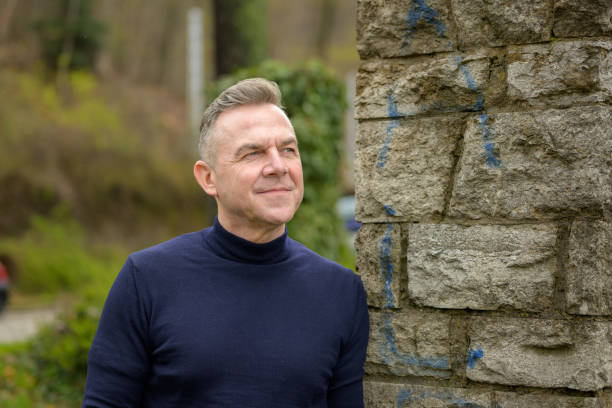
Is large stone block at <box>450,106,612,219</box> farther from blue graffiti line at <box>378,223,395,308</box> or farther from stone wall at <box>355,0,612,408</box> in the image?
blue graffiti line at <box>378,223,395,308</box>

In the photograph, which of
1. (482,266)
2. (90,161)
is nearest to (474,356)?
(482,266)

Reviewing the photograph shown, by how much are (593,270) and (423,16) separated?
0.97 meters

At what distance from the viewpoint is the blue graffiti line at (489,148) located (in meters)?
2.32

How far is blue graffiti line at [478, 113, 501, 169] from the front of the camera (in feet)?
7.60

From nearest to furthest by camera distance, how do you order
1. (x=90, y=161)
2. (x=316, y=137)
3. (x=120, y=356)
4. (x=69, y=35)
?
(x=120, y=356) < (x=316, y=137) < (x=90, y=161) < (x=69, y=35)

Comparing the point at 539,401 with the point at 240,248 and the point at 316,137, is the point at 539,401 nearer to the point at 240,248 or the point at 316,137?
the point at 240,248

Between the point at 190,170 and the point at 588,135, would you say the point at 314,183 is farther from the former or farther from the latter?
the point at 190,170

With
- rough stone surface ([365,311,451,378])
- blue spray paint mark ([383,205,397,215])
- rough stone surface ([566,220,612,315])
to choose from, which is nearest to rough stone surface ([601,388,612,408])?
rough stone surface ([566,220,612,315])

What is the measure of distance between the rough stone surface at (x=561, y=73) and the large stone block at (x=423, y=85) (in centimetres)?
8

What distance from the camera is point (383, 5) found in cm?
246

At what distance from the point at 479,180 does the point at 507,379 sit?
626 mm

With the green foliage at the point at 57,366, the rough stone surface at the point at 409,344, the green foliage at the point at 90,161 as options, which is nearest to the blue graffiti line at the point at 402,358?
the rough stone surface at the point at 409,344

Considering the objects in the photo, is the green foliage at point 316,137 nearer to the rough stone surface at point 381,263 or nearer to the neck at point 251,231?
the rough stone surface at point 381,263

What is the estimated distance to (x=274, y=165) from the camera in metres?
2.28
